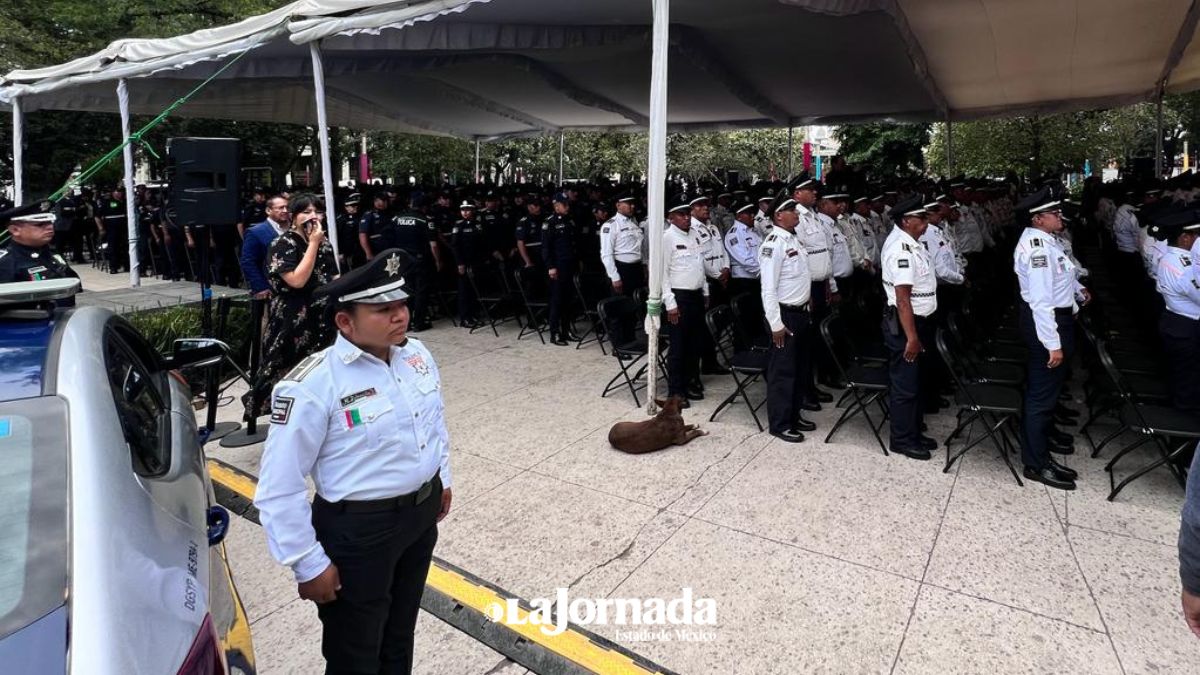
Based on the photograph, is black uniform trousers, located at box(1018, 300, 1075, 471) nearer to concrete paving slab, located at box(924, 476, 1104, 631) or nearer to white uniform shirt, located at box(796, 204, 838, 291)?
concrete paving slab, located at box(924, 476, 1104, 631)

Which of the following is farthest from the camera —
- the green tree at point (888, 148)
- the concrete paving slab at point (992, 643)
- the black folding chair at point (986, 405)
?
the green tree at point (888, 148)

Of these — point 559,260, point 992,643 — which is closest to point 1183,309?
point 992,643

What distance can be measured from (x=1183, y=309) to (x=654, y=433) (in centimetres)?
363

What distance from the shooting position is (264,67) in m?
9.13

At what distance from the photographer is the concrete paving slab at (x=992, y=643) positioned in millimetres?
2623

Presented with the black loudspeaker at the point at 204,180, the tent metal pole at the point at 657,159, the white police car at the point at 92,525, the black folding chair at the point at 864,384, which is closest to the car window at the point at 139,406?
the white police car at the point at 92,525

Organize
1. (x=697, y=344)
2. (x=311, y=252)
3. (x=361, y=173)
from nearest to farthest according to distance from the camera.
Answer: (x=311, y=252)
(x=697, y=344)
(x=361, y=173)

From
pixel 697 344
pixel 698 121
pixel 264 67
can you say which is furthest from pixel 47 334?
pixel 698 121

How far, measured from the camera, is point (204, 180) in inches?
192

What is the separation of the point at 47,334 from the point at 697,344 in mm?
4840

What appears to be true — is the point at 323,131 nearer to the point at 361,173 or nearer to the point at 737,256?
the point at 737,256

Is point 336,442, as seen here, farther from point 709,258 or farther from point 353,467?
point 709,258

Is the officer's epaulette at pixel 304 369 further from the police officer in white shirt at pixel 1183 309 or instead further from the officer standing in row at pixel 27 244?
the police officer in white shirt at pixel 1183 309

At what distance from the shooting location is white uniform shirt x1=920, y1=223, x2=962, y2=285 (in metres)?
5.78
